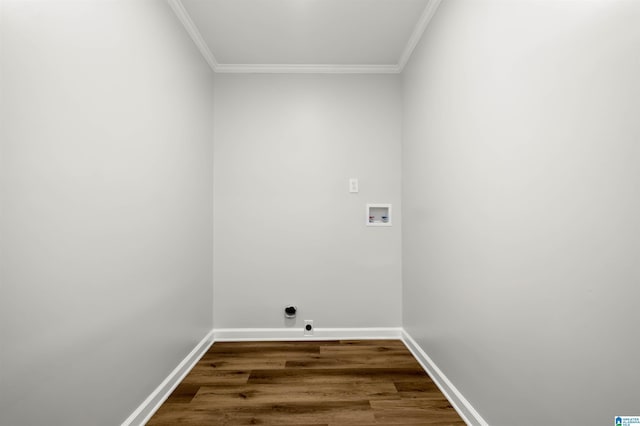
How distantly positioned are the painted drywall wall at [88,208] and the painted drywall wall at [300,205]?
710 millimetres

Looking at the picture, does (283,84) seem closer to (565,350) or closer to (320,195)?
(320,195)

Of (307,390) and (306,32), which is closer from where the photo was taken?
(307,390)

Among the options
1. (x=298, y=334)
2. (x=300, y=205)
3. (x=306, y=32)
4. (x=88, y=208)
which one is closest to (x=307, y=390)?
(x=298, y=334)

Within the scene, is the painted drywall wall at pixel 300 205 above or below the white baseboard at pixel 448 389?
above

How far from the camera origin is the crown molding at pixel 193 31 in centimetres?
197

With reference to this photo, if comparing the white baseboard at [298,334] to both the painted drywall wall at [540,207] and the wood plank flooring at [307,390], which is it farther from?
the painted drywall wall at [540,207]

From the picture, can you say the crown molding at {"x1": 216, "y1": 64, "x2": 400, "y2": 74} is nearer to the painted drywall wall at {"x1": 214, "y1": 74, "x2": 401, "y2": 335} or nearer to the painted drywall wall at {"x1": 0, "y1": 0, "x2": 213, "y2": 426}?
the painted drywall wall at {"x1": 214, "y1": 74, "x2": 401, "y2": 335}

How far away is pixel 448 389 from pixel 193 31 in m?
3.15

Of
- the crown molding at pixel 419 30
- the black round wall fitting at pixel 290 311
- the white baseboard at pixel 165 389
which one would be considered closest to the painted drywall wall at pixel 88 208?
the white baseboard at pixel 165 389

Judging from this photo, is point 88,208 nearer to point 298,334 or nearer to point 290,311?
point 290,311

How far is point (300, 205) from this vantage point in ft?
9.12

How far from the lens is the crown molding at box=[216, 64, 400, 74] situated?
9.03 ft

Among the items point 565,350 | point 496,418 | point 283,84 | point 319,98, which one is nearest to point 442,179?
point 565,350

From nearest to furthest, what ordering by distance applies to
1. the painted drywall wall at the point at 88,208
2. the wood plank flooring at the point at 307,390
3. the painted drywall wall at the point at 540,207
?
the painted drywall wall at the point at 540,207
the painted drywall wall at the point at 88,208
the wood plank flooring at the point at 307,390
